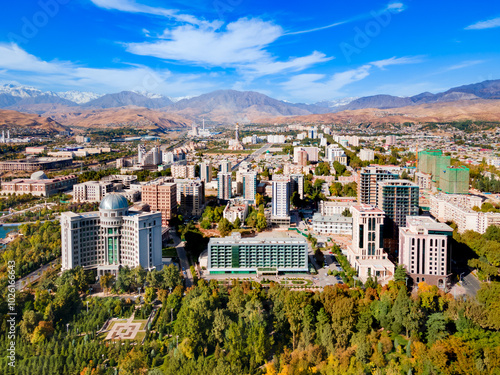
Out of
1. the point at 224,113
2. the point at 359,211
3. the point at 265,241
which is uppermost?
the point at 224,113

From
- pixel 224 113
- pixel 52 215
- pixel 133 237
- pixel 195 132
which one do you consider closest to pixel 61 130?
pixel 195 132

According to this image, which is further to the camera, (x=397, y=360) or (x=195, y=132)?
(x=195, y=132)

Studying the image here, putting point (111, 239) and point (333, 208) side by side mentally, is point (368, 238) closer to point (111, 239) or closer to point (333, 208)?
point (333, 208)

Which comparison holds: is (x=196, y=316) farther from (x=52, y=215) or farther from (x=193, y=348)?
(x=52, y=215)

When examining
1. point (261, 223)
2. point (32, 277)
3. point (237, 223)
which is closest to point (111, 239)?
point (32, 277)

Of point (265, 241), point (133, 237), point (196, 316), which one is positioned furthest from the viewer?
point (265, 241)

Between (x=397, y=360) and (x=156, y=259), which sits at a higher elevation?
(x=156, y=259)

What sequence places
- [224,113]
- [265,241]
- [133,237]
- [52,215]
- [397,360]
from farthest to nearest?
[224,113]
[52,215]
[265,241]
[133,237]
[397,360]

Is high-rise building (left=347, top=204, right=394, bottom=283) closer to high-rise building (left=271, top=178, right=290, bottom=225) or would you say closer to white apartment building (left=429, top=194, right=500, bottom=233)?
white apartment building (left=429, top=194, right=500, bottom=233)
